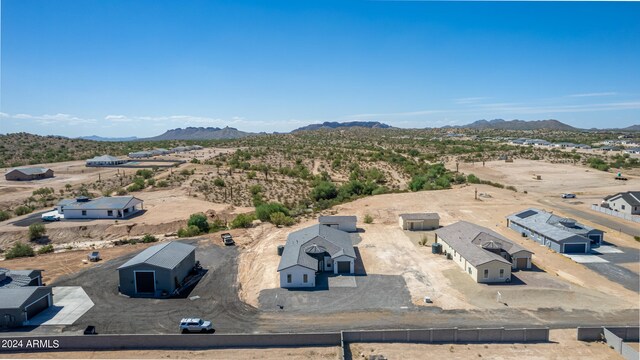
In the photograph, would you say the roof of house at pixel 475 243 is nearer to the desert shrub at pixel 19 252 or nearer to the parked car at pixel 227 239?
the parked car at pixel 227 239

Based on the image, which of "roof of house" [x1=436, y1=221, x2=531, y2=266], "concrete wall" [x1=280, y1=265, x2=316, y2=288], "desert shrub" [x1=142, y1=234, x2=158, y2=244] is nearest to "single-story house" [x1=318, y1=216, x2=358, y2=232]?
"roof of house" [x1=436, y1=221, x2=531, y2=266]

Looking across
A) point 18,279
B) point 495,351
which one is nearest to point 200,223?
point 18,279

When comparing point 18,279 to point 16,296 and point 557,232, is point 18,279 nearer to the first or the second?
point 16,296

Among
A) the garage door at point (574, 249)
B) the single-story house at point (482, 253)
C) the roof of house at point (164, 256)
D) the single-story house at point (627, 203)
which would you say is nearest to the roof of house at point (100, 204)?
the roof of house at point (164, 256)

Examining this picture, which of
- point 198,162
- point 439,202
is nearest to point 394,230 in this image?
point 439,202

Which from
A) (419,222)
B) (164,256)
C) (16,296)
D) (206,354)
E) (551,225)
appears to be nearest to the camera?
(206,354)

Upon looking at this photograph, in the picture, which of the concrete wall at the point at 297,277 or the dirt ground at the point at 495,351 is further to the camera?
the concrete wall at the point at 297,277

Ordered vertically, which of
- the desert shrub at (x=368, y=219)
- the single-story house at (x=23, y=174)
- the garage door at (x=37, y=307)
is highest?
the single-story house at (x=23, y=174)
